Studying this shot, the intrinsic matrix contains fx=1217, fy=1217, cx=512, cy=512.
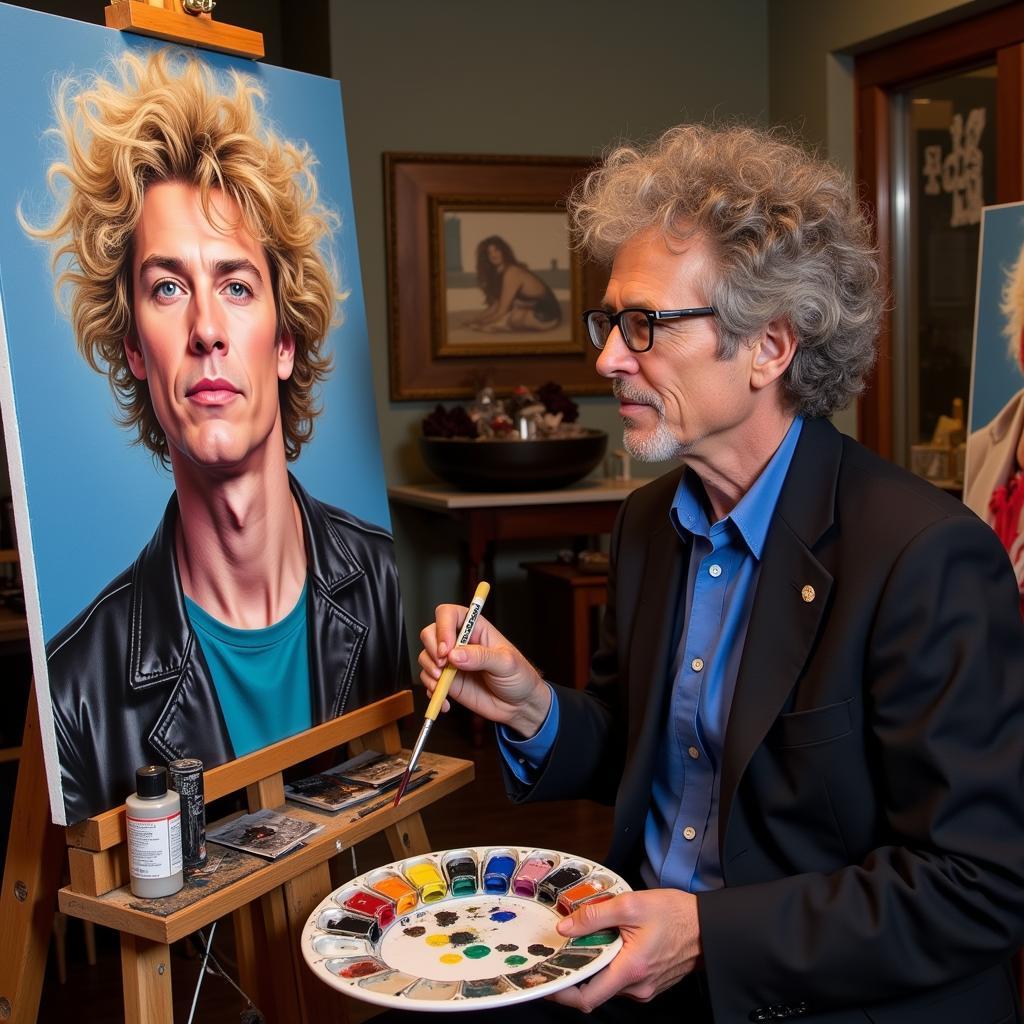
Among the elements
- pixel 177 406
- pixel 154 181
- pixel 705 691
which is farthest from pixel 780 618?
pixel 154 181

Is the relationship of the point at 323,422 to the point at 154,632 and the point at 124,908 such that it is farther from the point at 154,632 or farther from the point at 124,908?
the point at 124,908

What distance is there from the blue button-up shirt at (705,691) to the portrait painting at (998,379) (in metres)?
0.95

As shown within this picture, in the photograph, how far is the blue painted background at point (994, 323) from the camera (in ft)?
7.75

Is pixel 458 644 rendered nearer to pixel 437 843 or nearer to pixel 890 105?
pixel 437 843

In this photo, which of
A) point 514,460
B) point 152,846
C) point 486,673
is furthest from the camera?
point 514,460

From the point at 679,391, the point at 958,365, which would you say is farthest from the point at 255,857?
the point at 958,365

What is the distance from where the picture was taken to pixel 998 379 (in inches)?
93.7

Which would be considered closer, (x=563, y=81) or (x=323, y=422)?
(x=323, y=422)

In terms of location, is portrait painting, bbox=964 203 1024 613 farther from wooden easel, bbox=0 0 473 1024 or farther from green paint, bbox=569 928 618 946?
green paint, bbox=569 928 618 946

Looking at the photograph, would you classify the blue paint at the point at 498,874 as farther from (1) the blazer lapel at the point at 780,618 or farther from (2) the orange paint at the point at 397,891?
(1) the blazer lapel at the point at 780,618

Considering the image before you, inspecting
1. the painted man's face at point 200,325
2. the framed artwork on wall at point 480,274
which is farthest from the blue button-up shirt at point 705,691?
the framed artwork on wall at point 480,274

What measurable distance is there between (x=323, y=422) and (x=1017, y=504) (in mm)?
1267

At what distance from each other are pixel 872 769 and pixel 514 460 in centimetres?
277

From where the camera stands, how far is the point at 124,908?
1.31 meters
